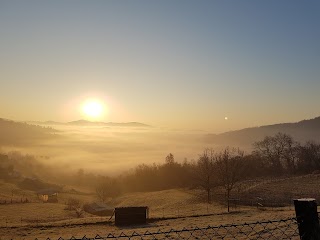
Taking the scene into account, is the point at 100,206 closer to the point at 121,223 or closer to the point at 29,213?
the point at 29,213

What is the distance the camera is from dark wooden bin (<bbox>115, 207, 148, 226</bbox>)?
1540 inches

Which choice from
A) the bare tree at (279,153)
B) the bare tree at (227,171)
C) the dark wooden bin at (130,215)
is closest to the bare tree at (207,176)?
the bare tree at (227,171)

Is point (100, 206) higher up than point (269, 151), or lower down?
lower down

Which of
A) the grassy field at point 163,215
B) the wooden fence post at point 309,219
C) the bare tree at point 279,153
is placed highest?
the bare tree at point 279,153

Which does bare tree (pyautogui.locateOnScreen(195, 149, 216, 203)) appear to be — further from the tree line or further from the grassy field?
the tree line

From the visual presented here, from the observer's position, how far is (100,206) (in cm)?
6544

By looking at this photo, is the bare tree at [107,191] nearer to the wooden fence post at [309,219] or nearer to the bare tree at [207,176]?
the bare tree at [207,176]

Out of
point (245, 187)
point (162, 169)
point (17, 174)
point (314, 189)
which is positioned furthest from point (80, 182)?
point (314, 189)

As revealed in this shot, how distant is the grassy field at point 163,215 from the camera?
3388 centimetres

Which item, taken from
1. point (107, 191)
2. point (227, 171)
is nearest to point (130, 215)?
point (227, 171)

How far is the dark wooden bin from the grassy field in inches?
42.3

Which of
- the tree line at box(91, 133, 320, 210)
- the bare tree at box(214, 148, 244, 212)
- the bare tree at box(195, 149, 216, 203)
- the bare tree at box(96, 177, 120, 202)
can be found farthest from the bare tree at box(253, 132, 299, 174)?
the bare tree at box(96, 177, 120, 202)

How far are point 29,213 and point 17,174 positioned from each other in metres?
86.9

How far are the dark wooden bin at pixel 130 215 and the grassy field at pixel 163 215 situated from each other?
1.07 m
